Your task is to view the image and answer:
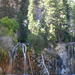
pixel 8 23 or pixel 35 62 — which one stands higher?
pixel 8 23

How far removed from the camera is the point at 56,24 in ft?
51.2

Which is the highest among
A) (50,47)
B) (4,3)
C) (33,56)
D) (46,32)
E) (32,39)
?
(4,3)

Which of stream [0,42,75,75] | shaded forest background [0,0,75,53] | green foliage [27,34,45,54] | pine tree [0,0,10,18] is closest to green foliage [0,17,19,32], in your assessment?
shaded forest background [0,0,75,53]

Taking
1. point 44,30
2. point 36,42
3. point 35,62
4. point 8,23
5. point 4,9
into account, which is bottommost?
point 35,62

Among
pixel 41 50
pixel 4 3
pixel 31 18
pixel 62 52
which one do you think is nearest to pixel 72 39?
pixel 62 52

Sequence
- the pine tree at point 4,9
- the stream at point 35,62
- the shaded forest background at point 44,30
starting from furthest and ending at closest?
the pine tree at point 4,9, the stream at point 35,62, the shaded forest background at point 44,30

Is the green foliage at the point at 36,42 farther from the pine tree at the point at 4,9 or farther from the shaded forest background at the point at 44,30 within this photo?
the pine tree at the point at 4,9

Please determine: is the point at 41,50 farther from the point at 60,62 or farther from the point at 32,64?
the point at 60,62

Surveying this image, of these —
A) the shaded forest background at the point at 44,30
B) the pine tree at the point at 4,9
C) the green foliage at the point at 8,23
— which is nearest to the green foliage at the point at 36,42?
the shaded forest background at the point at 44,30

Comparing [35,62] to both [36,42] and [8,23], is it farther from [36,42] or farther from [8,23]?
[8,23]

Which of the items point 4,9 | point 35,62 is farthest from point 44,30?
point 4,9

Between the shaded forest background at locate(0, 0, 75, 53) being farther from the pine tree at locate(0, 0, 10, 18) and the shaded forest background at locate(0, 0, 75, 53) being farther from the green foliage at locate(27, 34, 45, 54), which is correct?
the pine tree at locate(0, 0, 10, 18)

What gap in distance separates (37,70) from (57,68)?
310 centimetres

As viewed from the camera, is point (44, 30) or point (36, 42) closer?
point (36, 42)
